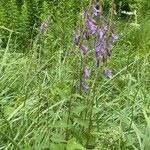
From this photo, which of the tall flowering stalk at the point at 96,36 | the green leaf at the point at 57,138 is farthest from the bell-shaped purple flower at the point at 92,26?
the green leaf at the point at 57,138

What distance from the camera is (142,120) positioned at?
3631 millimetres

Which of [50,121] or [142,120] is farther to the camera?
[142,120]

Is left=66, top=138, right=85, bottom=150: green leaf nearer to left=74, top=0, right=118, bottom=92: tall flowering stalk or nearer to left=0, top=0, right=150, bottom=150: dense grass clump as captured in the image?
left=0, top=0, right=150, bottom=150: dense grass clump

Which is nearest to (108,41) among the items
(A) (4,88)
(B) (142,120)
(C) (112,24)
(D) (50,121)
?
(C) (112,24)

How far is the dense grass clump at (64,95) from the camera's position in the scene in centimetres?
272

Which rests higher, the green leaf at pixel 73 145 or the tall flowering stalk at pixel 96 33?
the tall flowering stalk at pixel 96 33

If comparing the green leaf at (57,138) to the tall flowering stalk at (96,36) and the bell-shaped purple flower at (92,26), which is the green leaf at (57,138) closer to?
the tall flowering stalk at (96,36)

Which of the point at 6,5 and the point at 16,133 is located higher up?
the point at 6,5

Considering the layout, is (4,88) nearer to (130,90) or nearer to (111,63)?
(130,90)

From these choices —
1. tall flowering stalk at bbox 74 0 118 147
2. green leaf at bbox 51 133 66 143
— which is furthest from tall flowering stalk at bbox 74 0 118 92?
green leaf at bbox 51 133 66 143

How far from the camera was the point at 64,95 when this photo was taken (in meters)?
2.62

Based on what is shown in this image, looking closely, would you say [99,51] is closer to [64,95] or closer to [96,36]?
[96,36]

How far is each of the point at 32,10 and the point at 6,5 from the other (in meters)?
0.40

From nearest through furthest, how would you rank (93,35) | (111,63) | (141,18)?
(93,35) → (111,63) → (141,18)
